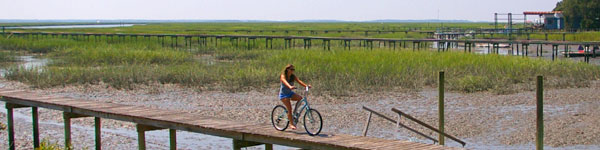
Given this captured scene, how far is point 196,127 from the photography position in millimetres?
12914

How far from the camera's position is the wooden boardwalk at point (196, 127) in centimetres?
1161

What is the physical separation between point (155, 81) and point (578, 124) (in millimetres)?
14868

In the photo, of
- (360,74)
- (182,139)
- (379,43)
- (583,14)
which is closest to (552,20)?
(583,14)

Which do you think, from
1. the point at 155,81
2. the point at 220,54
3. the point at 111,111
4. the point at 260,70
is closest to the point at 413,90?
the point at 260,70

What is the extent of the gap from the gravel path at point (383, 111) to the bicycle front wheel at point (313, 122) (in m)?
3.95

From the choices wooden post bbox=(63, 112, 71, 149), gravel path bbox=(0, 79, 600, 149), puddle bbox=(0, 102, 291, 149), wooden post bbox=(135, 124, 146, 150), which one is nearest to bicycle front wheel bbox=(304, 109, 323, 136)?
wooden post bbox=(135, 124, 146, 150)

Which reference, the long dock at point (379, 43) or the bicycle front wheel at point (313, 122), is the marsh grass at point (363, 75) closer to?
the long dock at point (379, 43)

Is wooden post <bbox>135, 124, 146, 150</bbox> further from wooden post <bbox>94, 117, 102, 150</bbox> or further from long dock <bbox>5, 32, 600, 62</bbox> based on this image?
long dock <bbox>5, 32, 600, 62</bbox>

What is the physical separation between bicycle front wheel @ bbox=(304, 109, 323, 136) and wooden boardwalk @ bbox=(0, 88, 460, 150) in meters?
0.10

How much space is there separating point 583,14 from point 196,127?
63326 mm

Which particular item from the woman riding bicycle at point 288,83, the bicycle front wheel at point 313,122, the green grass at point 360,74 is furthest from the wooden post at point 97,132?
the green grass at point 360,74

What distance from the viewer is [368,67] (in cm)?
2883

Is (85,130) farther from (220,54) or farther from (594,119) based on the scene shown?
(220,54)

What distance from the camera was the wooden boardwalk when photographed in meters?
11.6
